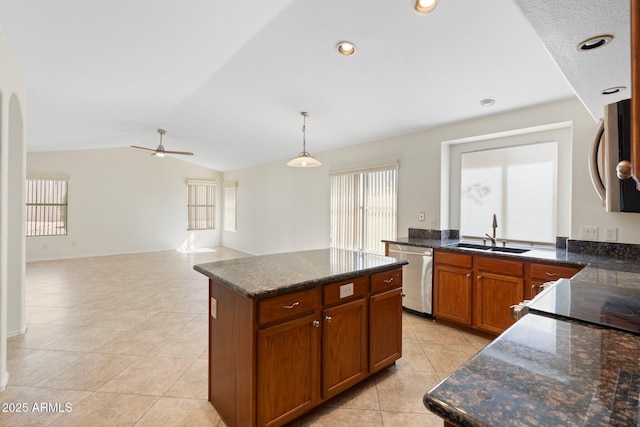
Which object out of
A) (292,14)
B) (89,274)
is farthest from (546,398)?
(89,274)

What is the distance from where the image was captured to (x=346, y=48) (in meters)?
2.46

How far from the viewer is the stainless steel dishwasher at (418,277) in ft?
11.0

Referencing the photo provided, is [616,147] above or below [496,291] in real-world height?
Result: above

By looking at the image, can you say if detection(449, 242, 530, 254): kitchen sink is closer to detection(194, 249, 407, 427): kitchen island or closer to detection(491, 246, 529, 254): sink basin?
detection(491, 246, 529, 254): sink basin

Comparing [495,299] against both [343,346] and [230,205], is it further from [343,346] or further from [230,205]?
[230,205]

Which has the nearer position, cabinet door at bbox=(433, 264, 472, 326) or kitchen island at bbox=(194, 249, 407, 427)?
kitchen island at bbox=(194, 249, 407, 427)

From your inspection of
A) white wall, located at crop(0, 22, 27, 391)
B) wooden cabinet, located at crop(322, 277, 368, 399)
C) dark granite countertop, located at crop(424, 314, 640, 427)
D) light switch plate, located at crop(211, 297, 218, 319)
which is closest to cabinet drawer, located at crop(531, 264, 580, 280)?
wooden cabinet, located at crop(322, 277, 368, 399)

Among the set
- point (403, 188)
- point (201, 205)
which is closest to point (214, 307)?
point (403, 188)

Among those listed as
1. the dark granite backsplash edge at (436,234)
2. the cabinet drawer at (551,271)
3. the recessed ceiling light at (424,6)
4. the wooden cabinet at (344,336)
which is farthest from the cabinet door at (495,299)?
the recessed ceiling light at (424,6)

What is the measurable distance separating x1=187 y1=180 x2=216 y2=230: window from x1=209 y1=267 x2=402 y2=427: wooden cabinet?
779 cm

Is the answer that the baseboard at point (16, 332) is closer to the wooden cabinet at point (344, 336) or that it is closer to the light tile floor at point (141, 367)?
the light tile floor at point (141, 367)

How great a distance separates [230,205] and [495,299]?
7.77 meters

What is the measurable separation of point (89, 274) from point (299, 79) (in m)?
5.56

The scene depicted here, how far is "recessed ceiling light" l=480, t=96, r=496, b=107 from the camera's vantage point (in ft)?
9.66
